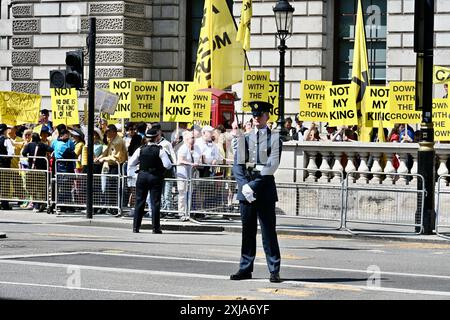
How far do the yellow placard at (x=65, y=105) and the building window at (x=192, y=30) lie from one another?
9044 millimetres

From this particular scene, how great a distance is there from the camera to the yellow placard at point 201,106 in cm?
2766

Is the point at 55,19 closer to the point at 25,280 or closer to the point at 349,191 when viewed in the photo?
the point at 349,191

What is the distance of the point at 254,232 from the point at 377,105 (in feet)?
41.0

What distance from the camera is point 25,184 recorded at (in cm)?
2747

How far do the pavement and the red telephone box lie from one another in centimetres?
738

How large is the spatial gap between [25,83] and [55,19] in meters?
2.08

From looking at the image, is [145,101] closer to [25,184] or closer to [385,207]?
[25,184]

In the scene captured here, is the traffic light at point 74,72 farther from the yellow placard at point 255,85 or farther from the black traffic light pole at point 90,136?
the yellow placard at point 255,85

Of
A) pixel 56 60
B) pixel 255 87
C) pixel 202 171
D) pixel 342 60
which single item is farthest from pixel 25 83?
pixel 202 171

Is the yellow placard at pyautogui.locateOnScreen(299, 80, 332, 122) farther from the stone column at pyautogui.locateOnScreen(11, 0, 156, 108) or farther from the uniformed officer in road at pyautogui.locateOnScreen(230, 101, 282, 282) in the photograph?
the uniformed officer in road at pyautogui.locateOnScreen(230, 101, 282, 282)

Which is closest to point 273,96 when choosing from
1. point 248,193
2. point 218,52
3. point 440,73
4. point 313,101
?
point 218,52

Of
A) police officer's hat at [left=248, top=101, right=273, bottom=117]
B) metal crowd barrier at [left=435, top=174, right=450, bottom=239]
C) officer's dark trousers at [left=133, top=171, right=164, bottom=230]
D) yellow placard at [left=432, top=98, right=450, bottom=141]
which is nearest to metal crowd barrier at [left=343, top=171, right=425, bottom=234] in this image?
metal crowd barrier at [left=435, top=174, right=450, bottom=239]

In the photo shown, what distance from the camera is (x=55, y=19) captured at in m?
37.8

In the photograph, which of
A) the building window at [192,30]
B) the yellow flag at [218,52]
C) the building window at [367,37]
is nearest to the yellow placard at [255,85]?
the yellow flag at [218,52]
